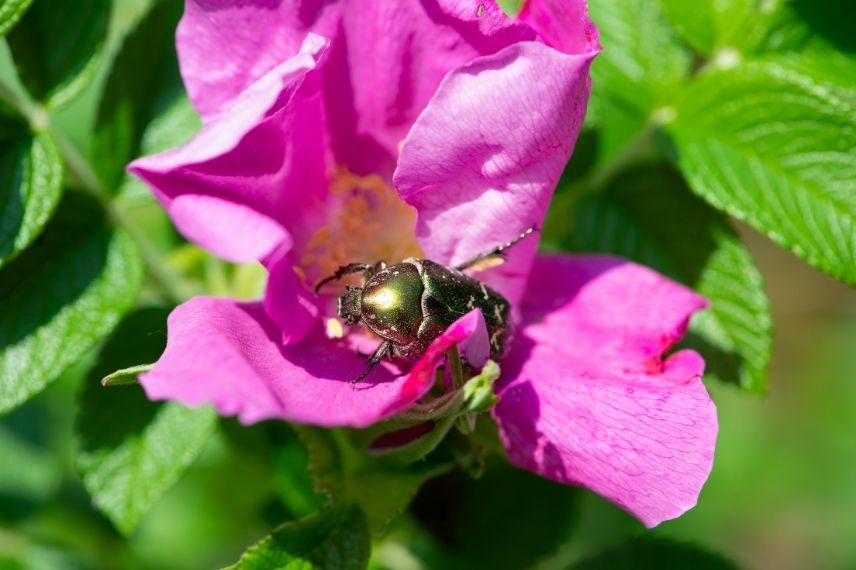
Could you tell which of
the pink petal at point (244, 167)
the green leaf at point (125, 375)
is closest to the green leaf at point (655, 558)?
the pink petal at point (244, 167)

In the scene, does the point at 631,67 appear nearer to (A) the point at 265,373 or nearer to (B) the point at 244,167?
(B) the point at 244,167

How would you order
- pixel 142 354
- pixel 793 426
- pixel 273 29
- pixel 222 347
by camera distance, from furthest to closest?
pixel 793 426 < pixel 142 354 < pixel 273 29 < pixel 222 347

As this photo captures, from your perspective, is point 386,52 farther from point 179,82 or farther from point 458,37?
point 179,82

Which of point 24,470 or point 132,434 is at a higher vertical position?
point 132,434

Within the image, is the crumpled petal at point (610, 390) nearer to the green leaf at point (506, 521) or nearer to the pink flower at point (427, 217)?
the pink flower at point (427, 217)

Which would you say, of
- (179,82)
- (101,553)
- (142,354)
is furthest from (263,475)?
(179,82)

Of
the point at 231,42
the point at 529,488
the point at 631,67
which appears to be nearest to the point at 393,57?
the point at 231,42
